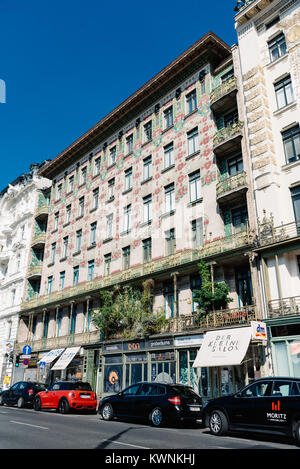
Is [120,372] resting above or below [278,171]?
below

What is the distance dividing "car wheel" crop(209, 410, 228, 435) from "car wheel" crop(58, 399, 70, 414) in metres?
8.90

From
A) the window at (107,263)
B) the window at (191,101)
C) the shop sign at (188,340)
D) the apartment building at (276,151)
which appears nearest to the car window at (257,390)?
the apartment building at (276,151)

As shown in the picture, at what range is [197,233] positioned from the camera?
23.6 meters

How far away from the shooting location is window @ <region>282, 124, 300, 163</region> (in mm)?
20000

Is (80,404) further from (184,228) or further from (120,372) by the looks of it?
(184,228)

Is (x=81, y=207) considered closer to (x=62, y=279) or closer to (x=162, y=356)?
(x=62, y=279)

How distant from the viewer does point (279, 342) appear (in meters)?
17.4

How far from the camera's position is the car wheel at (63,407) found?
18.5 metres

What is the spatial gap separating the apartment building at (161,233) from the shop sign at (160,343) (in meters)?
0.06

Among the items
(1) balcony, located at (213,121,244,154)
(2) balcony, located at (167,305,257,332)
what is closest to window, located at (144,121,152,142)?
(1) balcony, located at (213,121,244,154)

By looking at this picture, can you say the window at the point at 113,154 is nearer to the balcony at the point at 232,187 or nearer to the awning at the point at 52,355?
the balcony at the point at 232,187

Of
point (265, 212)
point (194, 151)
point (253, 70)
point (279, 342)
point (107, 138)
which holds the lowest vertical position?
point (279, 342)
